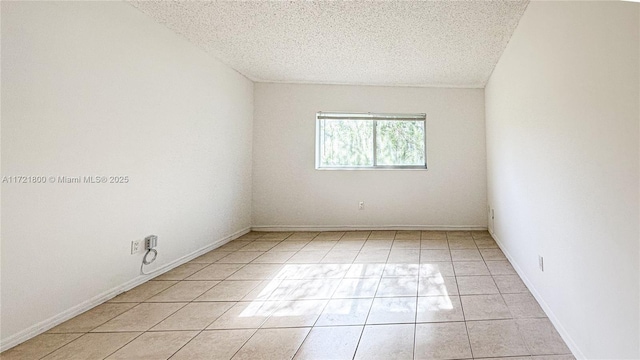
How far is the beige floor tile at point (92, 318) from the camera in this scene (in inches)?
68.1

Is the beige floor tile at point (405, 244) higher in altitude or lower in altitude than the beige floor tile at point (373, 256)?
higher

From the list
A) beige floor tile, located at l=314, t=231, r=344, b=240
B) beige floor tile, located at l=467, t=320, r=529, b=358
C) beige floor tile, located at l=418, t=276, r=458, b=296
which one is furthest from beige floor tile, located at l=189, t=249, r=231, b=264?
beige floor tile, located at l=467, t=320, r=529, b=358

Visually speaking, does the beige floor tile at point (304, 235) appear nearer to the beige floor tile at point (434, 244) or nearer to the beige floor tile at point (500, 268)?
the beige floor tile at point (434, 244)

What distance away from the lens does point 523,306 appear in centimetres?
193

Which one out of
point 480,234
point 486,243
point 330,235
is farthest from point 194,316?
point 480,234

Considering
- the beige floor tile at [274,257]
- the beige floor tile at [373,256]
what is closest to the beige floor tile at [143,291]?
the beige floor tile at [274,257]

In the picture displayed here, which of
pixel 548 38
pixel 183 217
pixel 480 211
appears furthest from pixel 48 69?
pixel 480 211

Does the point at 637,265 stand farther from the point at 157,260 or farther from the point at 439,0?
the point at 157,260

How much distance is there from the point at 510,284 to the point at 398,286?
91 centimetres

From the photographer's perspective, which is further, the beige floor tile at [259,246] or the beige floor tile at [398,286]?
the beige floor tile at [259,246]

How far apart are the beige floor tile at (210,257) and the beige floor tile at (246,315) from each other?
1170mm

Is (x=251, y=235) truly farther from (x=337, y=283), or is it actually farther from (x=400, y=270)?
(x=400, y=270)

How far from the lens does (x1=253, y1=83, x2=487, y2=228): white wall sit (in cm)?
444

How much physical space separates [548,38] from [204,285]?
313cm
